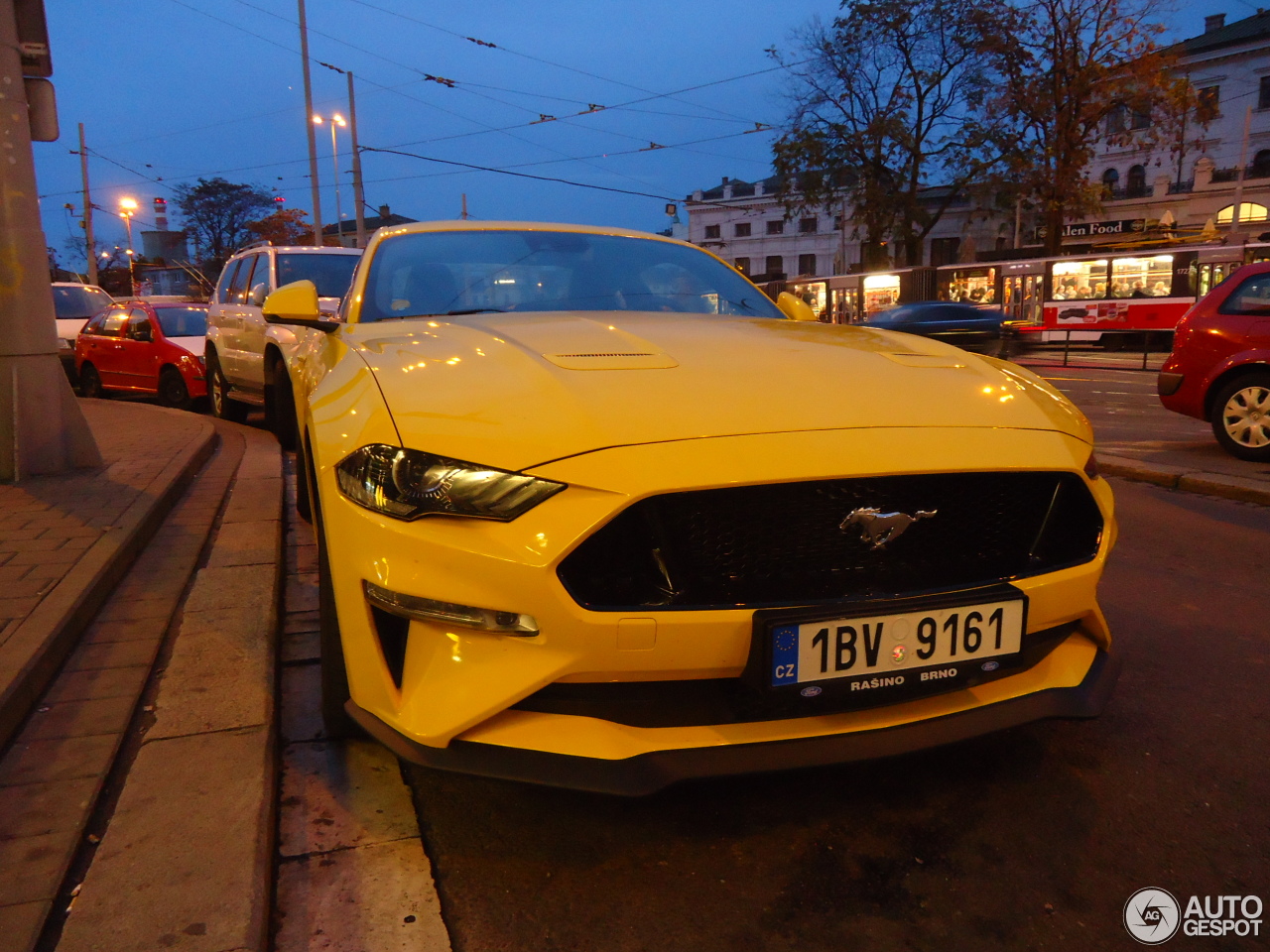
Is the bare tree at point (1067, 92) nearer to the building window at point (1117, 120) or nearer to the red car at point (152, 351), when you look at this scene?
the building window at point (1117, 120)

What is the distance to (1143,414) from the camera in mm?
10562

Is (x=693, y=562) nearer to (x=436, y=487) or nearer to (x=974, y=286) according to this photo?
(x=436, y=487)

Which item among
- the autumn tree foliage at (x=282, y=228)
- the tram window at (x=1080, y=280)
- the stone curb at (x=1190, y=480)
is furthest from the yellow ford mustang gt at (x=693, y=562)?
the autumn tree foliage at (x=282, y=228)

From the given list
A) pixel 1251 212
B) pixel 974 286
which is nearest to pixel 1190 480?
pixel 974 286

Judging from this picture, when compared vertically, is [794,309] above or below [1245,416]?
above

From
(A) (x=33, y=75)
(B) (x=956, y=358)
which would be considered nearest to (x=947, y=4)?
(A) (x=33, y=75)

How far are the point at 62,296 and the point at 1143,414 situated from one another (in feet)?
51.2

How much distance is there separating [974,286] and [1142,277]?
5.63 metres

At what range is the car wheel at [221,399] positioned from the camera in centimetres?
954

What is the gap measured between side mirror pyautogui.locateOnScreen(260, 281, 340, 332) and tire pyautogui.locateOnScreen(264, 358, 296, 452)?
342cm

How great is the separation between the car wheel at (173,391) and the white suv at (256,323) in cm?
155

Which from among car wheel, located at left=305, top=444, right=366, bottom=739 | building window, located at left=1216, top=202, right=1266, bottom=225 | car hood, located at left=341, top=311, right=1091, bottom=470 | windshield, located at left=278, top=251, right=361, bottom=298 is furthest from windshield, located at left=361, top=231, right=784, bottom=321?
building window, located at left=1216, top=202, right=1266, bottom=225

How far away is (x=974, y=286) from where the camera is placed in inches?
1171

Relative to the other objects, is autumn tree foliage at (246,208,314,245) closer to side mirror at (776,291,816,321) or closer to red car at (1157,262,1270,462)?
red car at (1157,262,1270,462)
